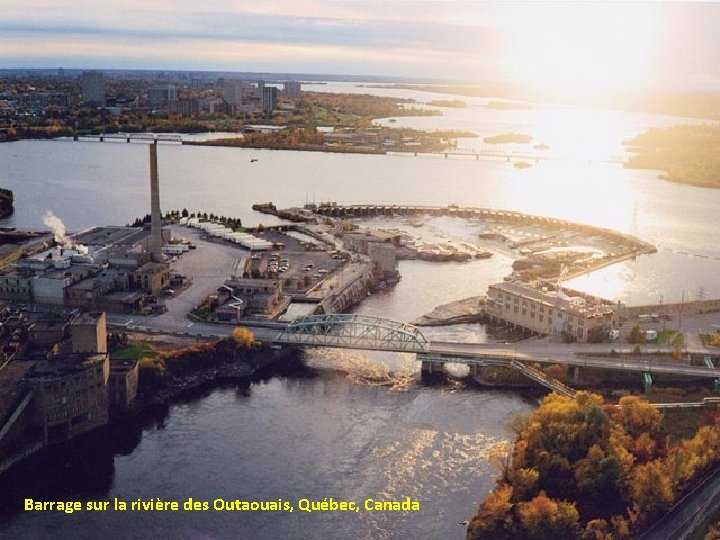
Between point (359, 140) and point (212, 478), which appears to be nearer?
point (212, 478)

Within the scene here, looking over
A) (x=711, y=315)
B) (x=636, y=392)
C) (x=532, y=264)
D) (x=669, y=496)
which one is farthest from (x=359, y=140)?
(x=669, y=496)

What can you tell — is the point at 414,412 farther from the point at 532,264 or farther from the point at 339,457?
the point at 532,264

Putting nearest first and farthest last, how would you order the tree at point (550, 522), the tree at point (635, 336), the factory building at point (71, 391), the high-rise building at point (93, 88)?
the tree at point (550, 522) → the factory building at point (71, 391) → the tree at point (635, 336) → the high-rise building at point (93, 88)

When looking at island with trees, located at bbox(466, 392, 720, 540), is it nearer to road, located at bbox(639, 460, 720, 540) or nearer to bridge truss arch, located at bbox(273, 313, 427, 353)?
road, located at bbox(639, 460, 720, 540)

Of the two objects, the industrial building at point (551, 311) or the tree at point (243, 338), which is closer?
the tree at point (243, 338)

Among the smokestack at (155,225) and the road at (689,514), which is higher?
the smokestack at (155,225)

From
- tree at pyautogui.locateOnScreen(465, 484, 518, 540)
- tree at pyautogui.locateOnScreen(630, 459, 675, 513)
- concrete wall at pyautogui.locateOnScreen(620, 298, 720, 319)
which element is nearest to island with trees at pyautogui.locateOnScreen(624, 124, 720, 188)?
concrete wall at pyautogui.locateOnScreen(620, 298, 720, 319)

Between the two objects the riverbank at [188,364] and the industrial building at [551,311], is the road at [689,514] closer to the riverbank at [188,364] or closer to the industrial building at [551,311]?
the industrial building at [551,311]

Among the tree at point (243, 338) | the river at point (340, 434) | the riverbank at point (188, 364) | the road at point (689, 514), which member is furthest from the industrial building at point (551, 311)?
the road at point (689, 514)
